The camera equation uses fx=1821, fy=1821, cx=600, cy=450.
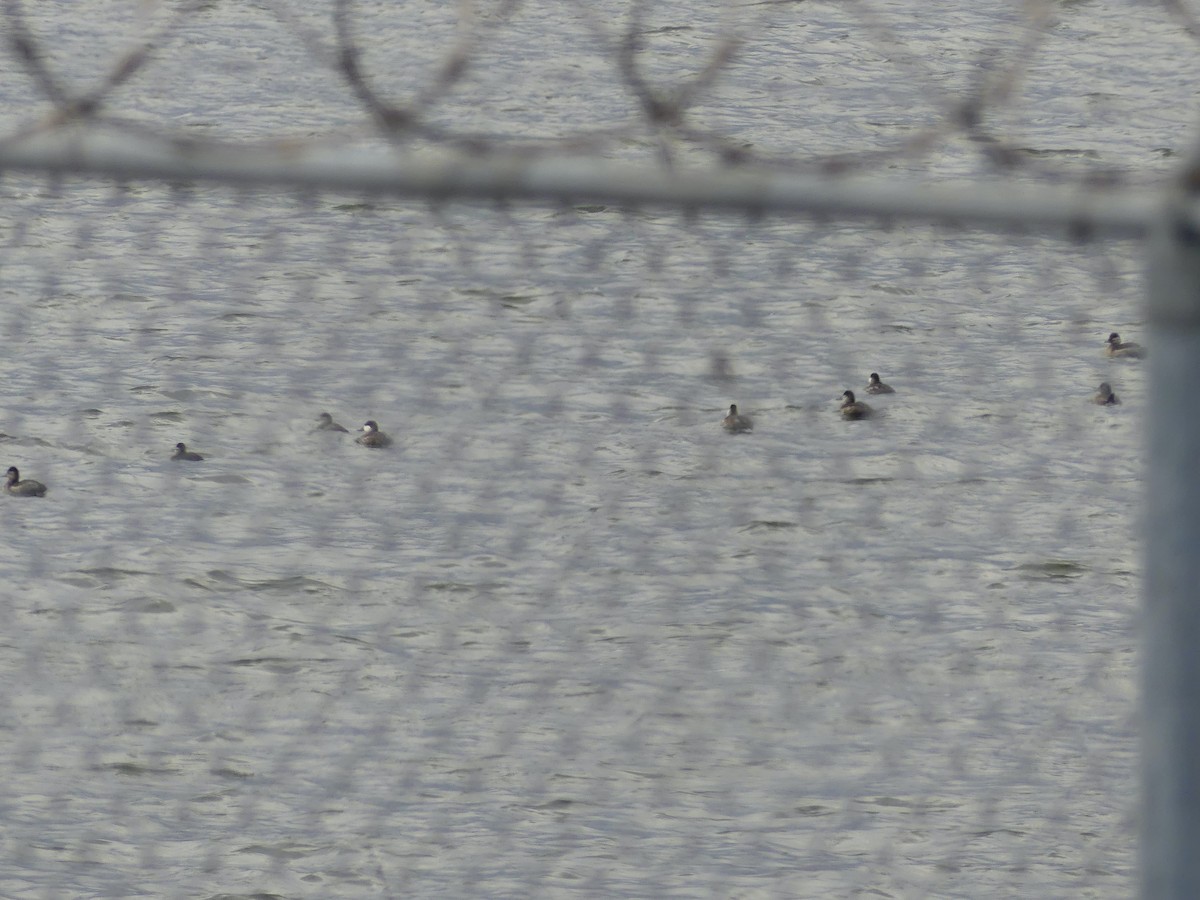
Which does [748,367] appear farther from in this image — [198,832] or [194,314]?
[198,832]

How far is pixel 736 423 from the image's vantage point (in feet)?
14.2

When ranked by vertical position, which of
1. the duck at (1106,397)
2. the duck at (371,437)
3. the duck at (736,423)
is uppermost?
the duck at (736,423)

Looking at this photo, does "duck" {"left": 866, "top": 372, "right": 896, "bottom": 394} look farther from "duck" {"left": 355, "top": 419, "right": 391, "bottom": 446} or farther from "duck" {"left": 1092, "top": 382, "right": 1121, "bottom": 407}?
"duck" {"left": 355, "top": 419, "right": 391, "bottom": 446}

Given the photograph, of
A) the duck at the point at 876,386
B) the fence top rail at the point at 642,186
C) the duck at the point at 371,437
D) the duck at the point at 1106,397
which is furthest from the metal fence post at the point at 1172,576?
the duck at the point at 876,386

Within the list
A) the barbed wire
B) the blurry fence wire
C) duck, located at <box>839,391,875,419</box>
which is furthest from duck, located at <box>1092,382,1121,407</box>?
duck, located at <box>839,391,875,419</box>

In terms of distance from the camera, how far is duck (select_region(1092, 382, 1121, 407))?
1481 cm

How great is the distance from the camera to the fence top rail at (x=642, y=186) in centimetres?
236

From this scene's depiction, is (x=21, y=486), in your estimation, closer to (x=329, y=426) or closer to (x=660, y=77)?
(x=660, y=77)

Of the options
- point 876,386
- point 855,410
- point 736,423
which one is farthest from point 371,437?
point 876,386

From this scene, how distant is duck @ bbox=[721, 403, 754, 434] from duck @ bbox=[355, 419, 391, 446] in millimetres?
810

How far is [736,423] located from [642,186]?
1961 millimetres

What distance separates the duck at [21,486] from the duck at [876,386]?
717cm

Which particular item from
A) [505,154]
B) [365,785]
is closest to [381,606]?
[365,785]

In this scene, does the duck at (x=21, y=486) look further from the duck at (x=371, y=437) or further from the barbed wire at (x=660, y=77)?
the duck at (x=371, y=437)
